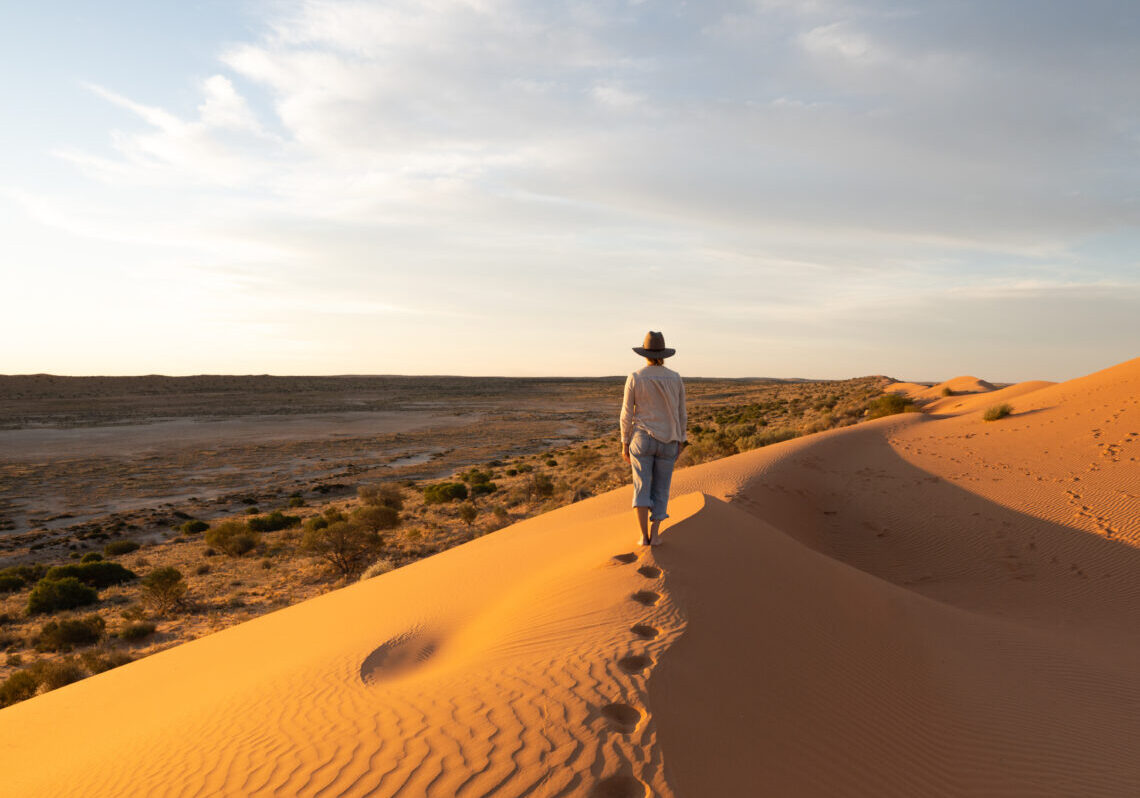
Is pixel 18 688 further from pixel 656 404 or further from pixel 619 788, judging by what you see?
pixel 619 788

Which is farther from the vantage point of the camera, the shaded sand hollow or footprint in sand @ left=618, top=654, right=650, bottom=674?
footprint in sand @ left=618, top=654, right=650, bottom=674

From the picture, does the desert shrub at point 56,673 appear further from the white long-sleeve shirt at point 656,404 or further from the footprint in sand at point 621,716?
the footprint in sand at point 621,716

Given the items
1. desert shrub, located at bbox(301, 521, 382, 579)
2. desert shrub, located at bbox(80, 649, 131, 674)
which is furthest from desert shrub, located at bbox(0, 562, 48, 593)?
desert shrub, located at bbox(80, 649, 131, 674)

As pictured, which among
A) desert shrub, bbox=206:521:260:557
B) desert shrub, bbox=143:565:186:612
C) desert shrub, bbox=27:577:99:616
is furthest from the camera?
desert shrub, bbox=206:521:260:557

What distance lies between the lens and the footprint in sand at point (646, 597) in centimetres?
489

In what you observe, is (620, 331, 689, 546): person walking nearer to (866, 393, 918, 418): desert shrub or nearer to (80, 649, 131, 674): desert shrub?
(80, 649, 131, 674): desert shrub

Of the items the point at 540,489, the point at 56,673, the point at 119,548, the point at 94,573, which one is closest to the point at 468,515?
the point at 540,489

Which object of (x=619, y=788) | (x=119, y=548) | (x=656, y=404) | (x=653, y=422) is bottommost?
(x=119, y=548)

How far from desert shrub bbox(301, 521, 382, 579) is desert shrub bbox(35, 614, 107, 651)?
158 inches

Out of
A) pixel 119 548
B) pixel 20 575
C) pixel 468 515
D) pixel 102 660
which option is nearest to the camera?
pixel 102 660

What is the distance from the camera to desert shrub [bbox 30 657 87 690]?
807 cm

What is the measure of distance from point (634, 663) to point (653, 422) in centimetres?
236

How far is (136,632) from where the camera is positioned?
1020 cm

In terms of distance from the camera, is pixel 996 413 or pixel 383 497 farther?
pixel 383 497
